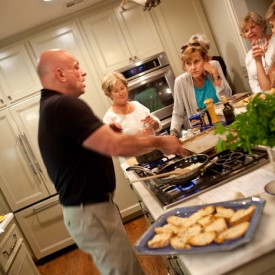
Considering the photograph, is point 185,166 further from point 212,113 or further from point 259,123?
point 212,113

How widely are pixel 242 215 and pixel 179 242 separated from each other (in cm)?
18

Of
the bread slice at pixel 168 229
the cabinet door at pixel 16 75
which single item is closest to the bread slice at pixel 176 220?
the bread slice at pixel 168 229

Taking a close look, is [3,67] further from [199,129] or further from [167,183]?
[167,183]

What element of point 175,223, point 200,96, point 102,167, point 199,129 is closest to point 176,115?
point 200,96

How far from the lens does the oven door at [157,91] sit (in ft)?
11.4

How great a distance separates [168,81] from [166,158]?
1747 millimetres

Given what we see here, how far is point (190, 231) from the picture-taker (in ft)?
2.83

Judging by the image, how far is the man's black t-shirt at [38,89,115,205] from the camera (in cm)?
117

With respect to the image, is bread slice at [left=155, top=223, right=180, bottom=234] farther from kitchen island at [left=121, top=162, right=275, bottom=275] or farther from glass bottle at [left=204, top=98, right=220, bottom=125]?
glass bottle at [left=204, top=98, right=220, bottom=125]

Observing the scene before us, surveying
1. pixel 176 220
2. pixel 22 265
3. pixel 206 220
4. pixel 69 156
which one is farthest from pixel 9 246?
pixel 206 220

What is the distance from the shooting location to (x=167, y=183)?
127cm

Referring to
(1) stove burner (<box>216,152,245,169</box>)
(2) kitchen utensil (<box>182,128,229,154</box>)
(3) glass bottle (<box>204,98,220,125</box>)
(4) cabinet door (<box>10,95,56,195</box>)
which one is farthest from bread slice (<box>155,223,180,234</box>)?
(4) cabinet door (<box>10,95,56,195</box>)

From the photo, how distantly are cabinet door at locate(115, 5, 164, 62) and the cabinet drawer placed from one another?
2199 mm

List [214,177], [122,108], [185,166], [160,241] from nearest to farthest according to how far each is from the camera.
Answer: [160,241]
[214,177]
[185,166]
[122,108]
